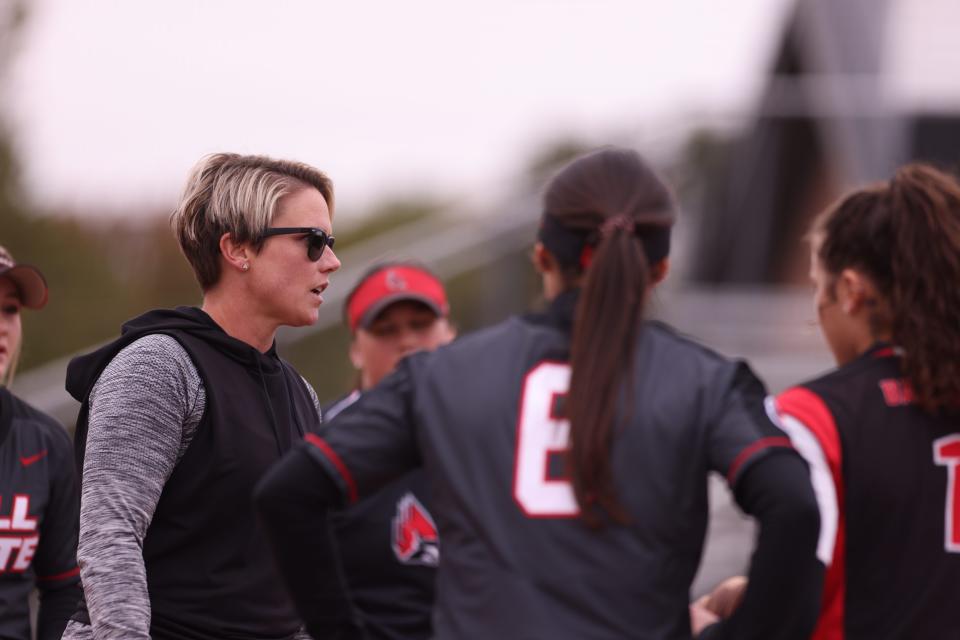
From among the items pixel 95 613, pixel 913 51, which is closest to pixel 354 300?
pixel 95 613

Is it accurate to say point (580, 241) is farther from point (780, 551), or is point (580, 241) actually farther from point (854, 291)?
point (854, 291)

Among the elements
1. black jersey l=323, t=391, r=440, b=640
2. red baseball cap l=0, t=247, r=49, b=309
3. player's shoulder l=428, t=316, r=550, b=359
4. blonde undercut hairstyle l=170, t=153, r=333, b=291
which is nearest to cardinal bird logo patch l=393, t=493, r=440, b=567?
black jersey l=323, t=391, r=440, b=640

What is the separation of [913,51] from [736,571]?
7273 millimetres

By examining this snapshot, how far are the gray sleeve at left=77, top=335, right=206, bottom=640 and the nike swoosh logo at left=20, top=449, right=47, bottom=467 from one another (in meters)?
0.94

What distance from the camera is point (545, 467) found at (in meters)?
2.10

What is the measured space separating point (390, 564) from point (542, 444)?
162cm

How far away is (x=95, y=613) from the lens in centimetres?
236

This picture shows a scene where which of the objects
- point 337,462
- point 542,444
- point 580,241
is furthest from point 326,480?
point 580,241

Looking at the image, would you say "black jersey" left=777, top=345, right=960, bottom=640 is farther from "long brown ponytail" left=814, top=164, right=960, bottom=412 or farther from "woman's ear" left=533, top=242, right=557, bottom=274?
"woman's ear" left=533, top=242, right=557, bottom=274

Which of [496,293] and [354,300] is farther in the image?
[496,293]

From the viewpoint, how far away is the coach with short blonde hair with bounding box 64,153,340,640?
96.8 inches

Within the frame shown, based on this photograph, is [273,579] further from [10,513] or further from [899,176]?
[899,176]

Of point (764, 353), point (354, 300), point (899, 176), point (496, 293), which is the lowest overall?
point (764, 353)

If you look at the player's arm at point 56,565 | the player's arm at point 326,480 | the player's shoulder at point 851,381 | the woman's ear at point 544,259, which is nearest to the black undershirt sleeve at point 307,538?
the player's arm at point 326,480
